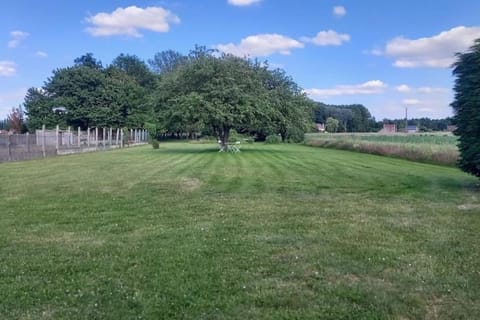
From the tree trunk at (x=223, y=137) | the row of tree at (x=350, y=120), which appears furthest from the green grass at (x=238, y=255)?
the row of tree at (x=350, y=120)

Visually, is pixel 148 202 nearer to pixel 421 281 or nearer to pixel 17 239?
pixel 17 239

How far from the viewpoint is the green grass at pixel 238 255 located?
401 cm

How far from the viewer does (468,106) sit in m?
11.2

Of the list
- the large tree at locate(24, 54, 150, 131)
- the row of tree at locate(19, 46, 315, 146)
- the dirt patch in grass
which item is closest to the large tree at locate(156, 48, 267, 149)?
the row of tree at locate(19, 46, 315, 146)

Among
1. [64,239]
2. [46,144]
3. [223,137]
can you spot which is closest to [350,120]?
[223,137]

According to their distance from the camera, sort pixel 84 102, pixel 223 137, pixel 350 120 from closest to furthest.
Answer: pixel 223 137, pixel 84 102, pixel 350 120

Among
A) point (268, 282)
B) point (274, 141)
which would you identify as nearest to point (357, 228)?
point (268, 282)

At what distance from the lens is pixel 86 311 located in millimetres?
3857

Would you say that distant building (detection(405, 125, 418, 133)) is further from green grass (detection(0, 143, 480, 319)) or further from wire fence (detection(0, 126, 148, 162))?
green grass (detection(0, 143, 480, 319))

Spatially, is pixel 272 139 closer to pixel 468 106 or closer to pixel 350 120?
pixel 468 106

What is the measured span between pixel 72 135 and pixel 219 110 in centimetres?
1033

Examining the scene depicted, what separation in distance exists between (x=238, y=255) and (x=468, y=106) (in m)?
8.32

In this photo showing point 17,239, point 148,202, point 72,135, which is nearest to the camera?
point 17,239

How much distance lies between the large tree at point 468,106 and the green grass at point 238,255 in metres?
1.12
